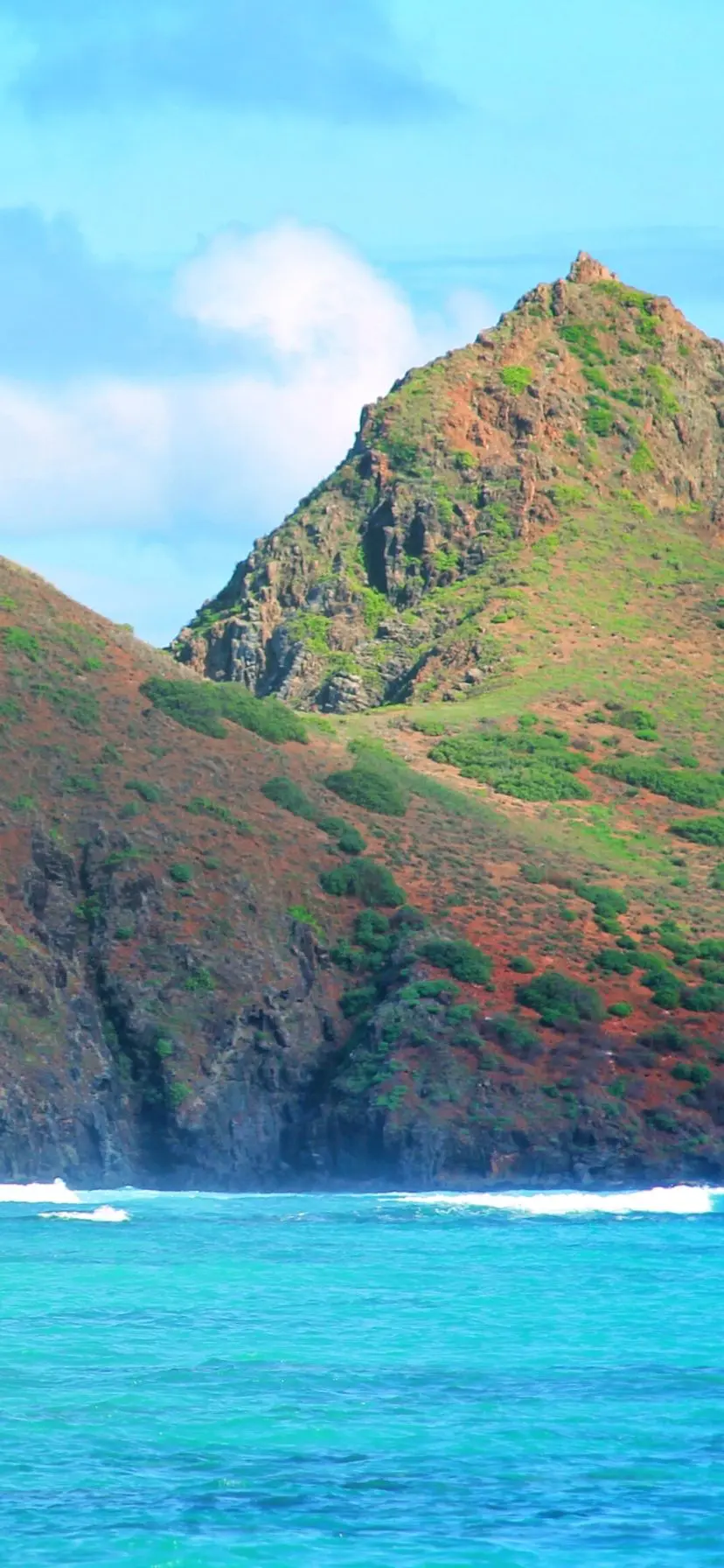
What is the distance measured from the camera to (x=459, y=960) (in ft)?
244

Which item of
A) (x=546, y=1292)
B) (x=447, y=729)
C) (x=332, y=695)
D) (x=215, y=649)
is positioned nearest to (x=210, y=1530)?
(x=546, y=1292)

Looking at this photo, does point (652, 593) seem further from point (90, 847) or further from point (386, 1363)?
point (386, 1363)

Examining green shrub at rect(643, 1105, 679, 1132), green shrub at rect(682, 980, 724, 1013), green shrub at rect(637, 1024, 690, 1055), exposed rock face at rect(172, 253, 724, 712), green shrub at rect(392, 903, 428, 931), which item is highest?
exposed rock face at rect(172, 253, 724, 712)

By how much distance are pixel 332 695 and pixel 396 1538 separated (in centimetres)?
9643

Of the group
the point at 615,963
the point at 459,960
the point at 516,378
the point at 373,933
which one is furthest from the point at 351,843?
the point at 516,378

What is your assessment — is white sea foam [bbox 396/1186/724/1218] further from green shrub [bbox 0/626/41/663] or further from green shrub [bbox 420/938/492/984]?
green shrub [bbox 0/626/41/663]

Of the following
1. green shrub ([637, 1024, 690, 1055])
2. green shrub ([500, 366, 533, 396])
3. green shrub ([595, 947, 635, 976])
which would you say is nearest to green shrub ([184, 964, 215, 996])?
green shrub ([637, 1024, 690, 1055])

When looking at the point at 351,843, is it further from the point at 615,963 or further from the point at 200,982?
the point at 200,982

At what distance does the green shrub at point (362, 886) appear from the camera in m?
78.5

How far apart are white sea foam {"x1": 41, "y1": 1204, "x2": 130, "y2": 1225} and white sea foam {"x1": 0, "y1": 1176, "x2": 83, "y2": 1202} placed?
322 cm

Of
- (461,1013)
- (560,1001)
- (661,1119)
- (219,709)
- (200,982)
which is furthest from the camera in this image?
(219,709)

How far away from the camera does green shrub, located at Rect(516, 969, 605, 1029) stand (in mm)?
72250

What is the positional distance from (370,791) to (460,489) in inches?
1793

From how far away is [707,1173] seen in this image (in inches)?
2628
